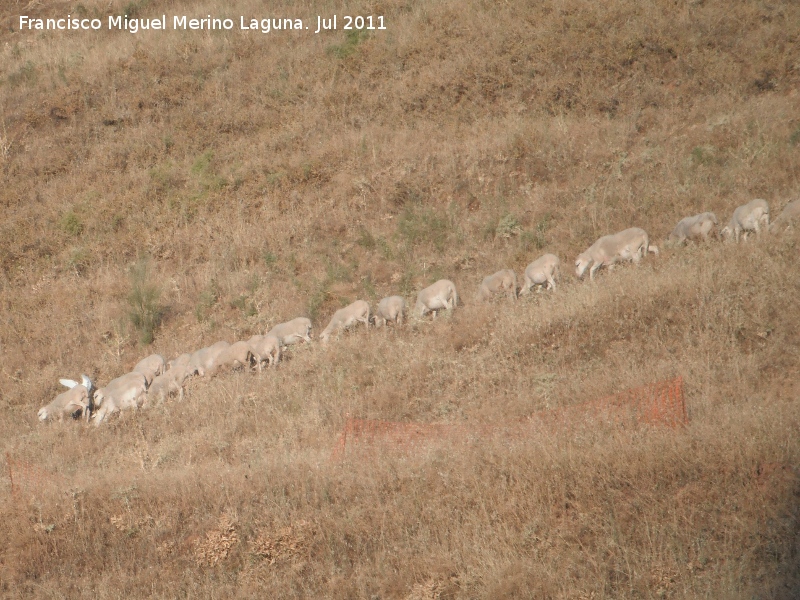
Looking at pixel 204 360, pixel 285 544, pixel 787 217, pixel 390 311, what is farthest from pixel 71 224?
pixel 787 217

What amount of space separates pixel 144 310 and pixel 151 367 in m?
2.60

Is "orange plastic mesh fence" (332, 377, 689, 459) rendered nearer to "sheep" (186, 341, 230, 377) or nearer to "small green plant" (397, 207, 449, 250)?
"sheep" (186, 341, 230, 377)

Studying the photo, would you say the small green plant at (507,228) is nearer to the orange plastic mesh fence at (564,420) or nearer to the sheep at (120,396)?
the sheep at (120,396)

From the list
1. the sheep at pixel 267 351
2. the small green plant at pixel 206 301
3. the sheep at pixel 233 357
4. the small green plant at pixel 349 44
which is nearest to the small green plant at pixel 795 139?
the sheep at pixel 267 351

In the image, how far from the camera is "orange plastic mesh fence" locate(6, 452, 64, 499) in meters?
10.2

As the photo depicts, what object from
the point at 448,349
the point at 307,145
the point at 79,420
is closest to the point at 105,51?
the point at 307,145

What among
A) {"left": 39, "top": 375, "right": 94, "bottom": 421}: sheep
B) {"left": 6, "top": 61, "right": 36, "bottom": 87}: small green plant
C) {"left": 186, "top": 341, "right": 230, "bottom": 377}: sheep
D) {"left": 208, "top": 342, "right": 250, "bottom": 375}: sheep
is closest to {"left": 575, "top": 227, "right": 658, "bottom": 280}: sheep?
{"left": 208, "top": 342, "right": 250, "bottom": 375}: sheep

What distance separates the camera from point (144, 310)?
60.1ft

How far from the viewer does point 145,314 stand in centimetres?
1830

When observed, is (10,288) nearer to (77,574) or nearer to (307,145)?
(307,145)

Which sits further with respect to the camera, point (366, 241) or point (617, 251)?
point (366, 241)

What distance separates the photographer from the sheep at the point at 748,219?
1462cm

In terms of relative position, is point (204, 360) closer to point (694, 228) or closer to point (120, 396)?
point (120, 396)

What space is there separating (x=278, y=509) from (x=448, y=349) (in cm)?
474
